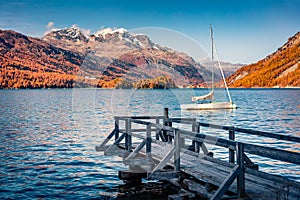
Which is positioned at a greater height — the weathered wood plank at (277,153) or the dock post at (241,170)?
the weathered wood plank at (277,153)

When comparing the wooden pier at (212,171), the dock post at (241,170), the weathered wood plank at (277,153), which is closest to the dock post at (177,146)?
the wooden pier at (212,171)

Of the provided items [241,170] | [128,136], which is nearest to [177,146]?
[241,170]

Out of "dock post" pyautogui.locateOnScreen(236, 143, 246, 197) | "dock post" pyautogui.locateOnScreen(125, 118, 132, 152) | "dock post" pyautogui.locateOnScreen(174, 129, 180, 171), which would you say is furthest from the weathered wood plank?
"dock post" pyautogui.locateOnScreen(125, 118, 132, 152)

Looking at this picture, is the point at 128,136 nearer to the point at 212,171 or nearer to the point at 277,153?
the point at 212,171

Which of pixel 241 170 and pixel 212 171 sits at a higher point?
pixel 241 170

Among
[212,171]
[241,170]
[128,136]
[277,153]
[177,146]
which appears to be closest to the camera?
[277,153]

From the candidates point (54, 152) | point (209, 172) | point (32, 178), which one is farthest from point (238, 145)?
point (54, 152)

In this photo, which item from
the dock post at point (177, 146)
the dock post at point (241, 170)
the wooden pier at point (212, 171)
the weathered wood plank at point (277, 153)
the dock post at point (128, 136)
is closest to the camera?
the weathered wood plank at point (277, 153)

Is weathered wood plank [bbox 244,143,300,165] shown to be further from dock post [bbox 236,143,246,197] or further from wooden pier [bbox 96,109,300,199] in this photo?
dock post [bbox 236,143,246,197]

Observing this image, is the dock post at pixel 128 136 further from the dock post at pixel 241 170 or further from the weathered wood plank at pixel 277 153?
the weathered wood plank at pixel 277 153

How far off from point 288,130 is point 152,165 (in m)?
31.8

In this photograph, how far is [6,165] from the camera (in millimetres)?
22484

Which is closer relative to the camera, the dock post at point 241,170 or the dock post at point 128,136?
the dock post at point 241,170

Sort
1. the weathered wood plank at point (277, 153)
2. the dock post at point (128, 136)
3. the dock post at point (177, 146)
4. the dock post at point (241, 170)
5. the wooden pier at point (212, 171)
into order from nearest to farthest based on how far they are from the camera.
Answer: the weathered wood plank at point (277, 153) < the wooden pier at point (212, 171) < the dock post at point (241, 170) < the dock post at point (177, 146) < the dock post at point (128, 136)
